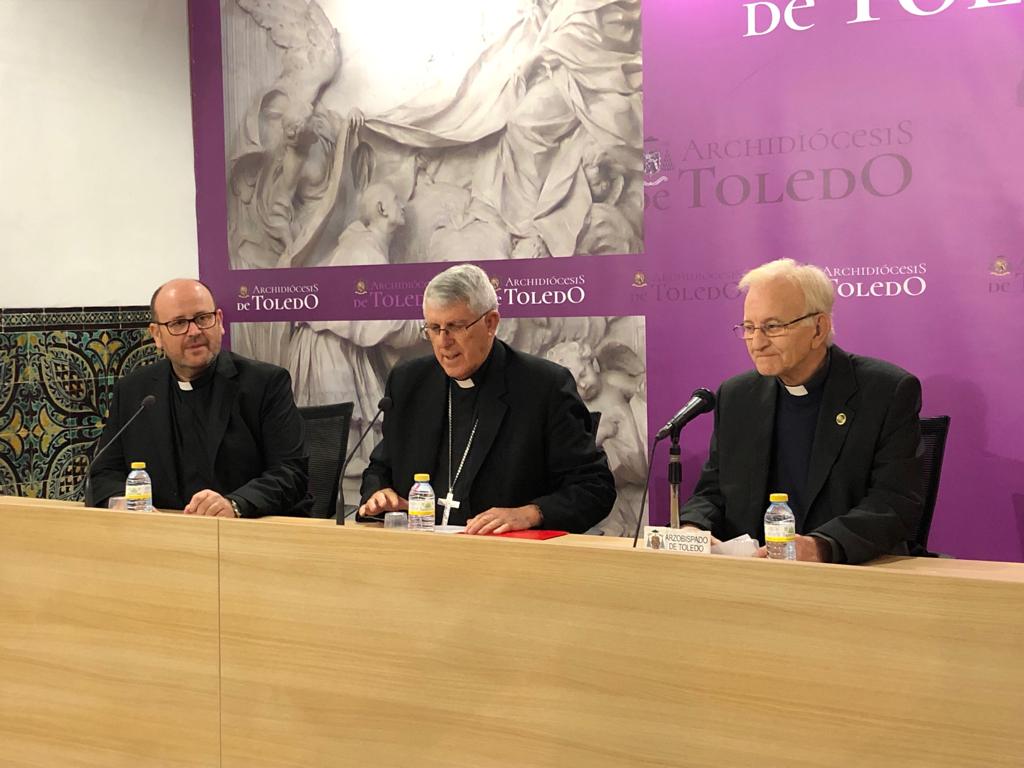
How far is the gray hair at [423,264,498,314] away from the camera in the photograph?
3275 millimetres

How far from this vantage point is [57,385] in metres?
4.69

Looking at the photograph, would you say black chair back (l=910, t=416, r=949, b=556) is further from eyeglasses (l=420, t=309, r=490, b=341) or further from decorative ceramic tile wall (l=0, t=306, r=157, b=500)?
decorative ceramic tile wall (l=0, t=306, r=157, b=500)

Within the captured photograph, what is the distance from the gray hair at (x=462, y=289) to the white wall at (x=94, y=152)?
6.88 ft

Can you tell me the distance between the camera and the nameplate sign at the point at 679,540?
2.23 m

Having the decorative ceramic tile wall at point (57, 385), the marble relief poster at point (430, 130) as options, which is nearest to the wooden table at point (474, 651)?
the decorative ceramic tile wall at point (57, 385)

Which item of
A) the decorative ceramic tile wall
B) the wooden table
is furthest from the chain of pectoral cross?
the decorative ceramic tile wall

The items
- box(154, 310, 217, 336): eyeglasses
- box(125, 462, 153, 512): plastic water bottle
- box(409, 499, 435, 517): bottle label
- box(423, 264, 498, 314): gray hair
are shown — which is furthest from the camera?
box(154, 310, 217, 336): eyeglasses

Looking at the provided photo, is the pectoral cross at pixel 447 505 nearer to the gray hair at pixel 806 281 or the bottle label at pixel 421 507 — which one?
the bottle label at pixel 421 507

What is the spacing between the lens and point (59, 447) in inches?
185

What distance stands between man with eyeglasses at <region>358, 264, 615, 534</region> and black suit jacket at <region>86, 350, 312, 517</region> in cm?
40

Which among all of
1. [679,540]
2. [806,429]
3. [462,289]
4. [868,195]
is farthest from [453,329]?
[868,195]

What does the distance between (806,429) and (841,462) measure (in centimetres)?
20

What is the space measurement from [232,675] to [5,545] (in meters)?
0.74

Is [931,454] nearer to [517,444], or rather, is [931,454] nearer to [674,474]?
[517,444]
